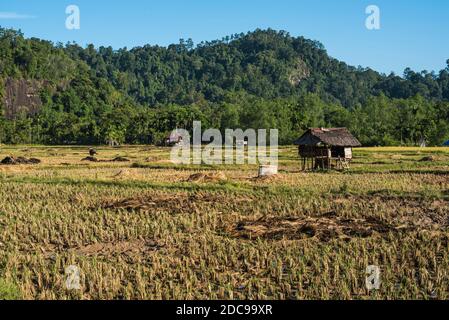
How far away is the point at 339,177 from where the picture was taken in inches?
876

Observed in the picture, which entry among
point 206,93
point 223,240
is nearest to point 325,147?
point 223,240

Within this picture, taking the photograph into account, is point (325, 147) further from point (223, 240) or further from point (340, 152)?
point (223, 240)

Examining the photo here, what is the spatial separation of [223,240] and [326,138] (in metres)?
17.6

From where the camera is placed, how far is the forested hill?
212 ft

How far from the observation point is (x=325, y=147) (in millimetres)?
27016

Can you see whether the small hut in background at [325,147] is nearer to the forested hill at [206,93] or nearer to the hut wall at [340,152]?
the hut wall at [340,152]

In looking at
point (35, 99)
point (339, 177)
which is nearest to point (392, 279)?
point (339, 177)

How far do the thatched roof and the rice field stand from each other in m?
7.80

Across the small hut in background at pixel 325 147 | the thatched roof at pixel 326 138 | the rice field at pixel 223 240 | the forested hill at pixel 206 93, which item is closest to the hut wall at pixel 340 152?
the small hut in background at pixel 325 147

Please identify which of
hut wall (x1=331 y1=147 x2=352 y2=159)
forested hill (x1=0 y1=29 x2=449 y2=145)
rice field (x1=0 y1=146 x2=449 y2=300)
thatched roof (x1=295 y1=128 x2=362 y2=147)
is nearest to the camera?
rice field (x1=0 y1=146 x2=449 y2=300)

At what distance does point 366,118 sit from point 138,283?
187ft

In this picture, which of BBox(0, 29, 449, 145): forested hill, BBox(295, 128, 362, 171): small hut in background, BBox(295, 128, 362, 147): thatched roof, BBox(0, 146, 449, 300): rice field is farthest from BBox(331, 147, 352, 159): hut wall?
BBox(0, 29, 449, 145): forested hill

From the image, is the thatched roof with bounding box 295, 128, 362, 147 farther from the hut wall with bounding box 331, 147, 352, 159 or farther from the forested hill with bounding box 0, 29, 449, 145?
the forested hill with bounding box 0, 29, 449, 145
